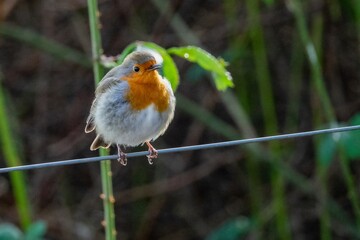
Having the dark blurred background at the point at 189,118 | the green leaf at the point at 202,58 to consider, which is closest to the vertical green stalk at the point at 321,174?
the dark blurred background at the point at 189,118

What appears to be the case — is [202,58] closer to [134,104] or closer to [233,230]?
[134,104]

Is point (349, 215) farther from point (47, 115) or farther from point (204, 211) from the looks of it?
point (47, 115)

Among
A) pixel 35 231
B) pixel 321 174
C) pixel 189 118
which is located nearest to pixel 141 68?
pixel 35 231

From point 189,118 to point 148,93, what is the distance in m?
2.47

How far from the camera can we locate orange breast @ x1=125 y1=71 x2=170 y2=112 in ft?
10.5

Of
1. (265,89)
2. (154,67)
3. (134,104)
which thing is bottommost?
(134,104)

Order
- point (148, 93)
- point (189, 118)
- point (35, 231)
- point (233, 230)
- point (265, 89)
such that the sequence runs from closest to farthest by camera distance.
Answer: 1. point (148, 93)
2. point (35, 231)
3. point (265, 89)
4. point (233, 230)
5. point (189, 118)

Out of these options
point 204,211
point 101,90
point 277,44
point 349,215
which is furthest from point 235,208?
point 101,90

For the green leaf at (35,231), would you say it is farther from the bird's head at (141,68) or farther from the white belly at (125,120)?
the bird's head at (141,68)

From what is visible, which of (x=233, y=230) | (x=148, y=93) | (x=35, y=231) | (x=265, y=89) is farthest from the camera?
(x=233, y=230)

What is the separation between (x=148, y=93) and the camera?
322 centimetres

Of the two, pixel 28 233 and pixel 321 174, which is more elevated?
pixel 321 174

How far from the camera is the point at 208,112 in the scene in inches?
204

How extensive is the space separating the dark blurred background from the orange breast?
1546 millimetres
